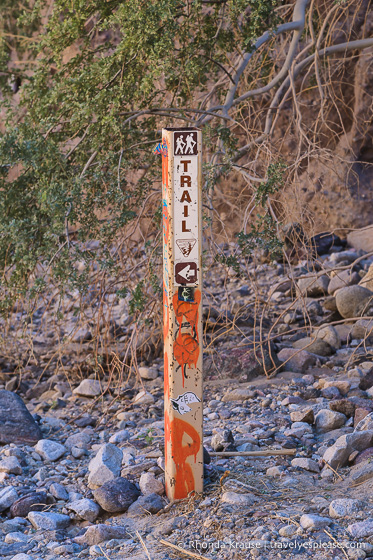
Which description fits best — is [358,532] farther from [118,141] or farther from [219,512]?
[118,141]

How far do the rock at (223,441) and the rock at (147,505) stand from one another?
537 millimetres

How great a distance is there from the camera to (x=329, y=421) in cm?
379

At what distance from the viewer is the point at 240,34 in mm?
4637

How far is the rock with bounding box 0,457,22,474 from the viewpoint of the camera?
3773 mm

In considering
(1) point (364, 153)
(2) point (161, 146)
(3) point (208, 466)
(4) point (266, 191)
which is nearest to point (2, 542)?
(3) point (208, 466)

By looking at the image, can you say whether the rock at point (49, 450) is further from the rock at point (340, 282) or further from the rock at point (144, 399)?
the rock at point (340, 282)

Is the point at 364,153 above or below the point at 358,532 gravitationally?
above

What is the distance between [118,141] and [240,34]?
113 cm

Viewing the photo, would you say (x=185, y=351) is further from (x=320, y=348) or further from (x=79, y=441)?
(x=320, y=348)

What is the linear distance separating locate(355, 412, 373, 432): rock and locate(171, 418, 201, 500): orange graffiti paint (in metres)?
0.97

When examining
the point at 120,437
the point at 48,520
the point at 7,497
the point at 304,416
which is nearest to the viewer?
the point at 48,520

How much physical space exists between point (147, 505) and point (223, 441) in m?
0.65

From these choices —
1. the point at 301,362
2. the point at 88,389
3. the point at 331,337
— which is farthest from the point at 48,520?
the point at 331,337

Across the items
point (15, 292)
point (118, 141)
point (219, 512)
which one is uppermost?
point (118, 141)
